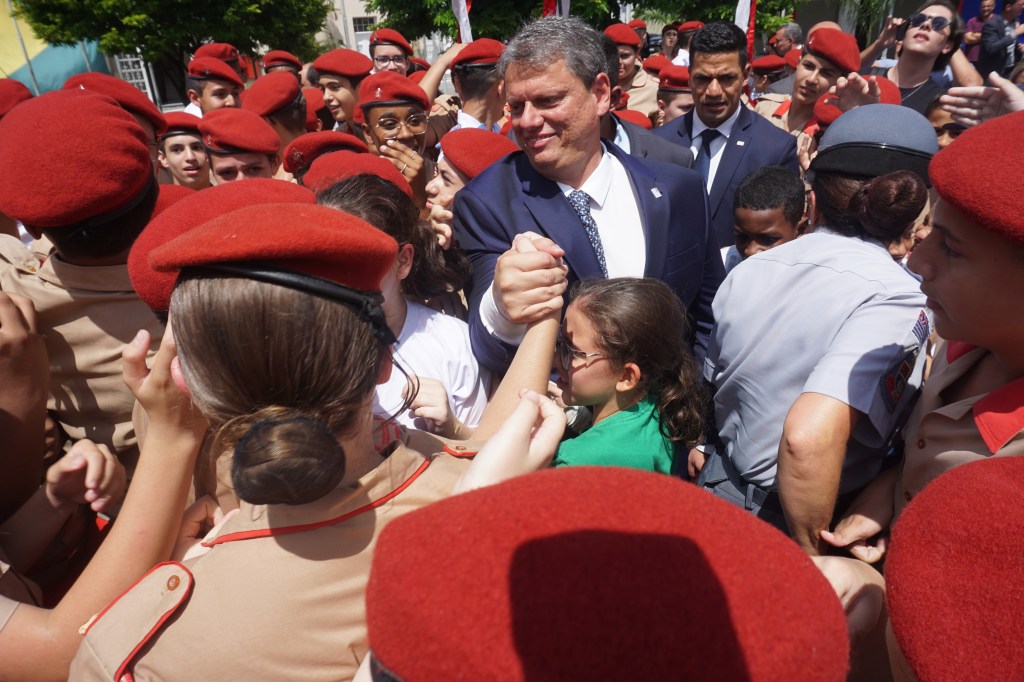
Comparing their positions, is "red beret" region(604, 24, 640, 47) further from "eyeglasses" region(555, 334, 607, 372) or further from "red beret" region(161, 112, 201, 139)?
"eyeglasses" region(555, 334, 607, 372)

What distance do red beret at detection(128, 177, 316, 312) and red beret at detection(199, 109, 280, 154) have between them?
2253 millimetres

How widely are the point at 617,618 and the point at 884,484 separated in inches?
60.0

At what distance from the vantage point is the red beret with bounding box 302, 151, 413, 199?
7.70 ft

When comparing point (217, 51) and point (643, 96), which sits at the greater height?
point (217, 51)

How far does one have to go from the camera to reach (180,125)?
13.4 ft

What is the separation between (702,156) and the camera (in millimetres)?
4199

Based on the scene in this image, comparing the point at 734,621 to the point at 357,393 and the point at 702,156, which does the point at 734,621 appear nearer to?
the point at 357,393

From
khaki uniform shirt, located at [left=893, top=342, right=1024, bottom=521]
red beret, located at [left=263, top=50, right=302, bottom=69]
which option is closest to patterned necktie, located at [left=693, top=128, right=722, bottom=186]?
khaki uniform shirt, located at [left=893, top=342, right=1024, bottom=521]

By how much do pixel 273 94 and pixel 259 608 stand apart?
4566 millimetres

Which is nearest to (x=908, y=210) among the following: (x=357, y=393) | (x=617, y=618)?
(x=357, y=393)

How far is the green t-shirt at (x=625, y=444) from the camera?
1875mm

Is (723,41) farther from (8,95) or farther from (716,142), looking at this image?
(8,95)

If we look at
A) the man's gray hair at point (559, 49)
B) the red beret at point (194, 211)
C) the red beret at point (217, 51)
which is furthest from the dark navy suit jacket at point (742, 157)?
the red beret at point (217, 51)

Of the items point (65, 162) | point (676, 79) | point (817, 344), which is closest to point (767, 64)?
point (676, 79)
